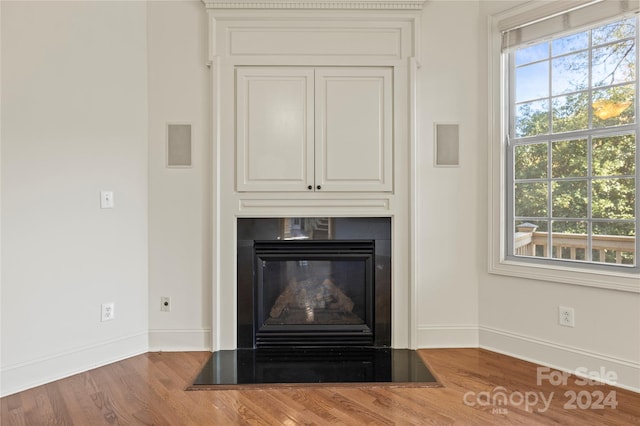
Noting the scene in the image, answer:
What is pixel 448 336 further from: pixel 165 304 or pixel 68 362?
pixel 68 362

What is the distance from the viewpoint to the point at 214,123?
8.73ft

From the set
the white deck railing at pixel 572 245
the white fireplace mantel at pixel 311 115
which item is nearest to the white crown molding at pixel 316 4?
the white fireplace mantel at pixel 311 115

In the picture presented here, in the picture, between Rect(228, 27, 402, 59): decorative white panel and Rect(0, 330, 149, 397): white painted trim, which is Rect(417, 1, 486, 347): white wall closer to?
Rect(228, 27, 402, 59): decorative white panel

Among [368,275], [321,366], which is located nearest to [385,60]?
[368,275]

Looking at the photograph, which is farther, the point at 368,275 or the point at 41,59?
the point at 368,275

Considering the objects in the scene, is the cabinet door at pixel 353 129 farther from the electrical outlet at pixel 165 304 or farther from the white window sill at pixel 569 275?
the electrical outlet at pixel 165 304

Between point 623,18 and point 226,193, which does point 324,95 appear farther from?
point 623,18

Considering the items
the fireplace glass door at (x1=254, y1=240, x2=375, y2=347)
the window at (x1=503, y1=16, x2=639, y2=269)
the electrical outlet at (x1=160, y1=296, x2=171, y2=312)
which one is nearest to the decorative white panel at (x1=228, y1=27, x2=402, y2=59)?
the window at (x1=503, y1=16, x2=639, y2=269)

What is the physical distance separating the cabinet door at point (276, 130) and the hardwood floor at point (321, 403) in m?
1.35

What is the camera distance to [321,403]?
197 cm

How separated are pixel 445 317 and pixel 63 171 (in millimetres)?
2782

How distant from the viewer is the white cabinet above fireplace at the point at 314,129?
268 centimetres

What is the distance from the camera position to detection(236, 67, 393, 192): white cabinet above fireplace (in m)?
2.68

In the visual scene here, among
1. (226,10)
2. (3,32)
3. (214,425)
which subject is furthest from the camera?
(226,10)
